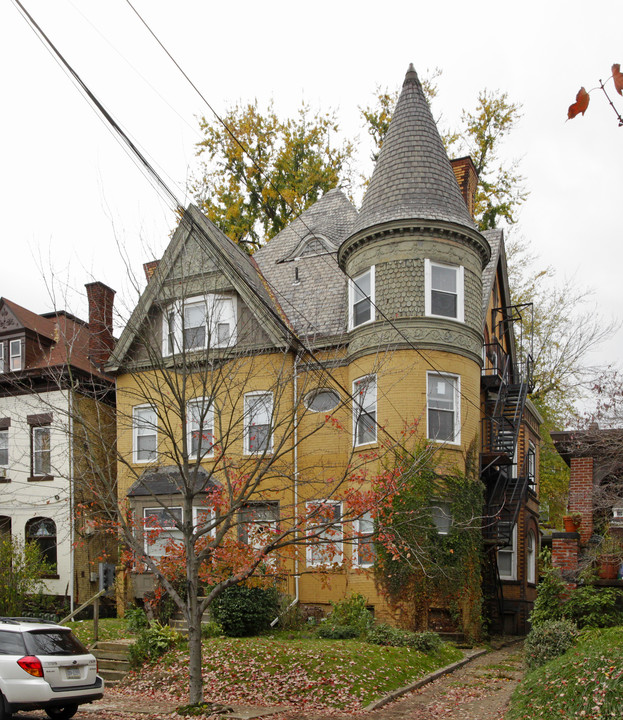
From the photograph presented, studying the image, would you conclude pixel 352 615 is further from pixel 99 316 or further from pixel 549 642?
pixel 99 316

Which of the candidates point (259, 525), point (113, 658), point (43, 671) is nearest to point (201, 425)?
point (43, 671)

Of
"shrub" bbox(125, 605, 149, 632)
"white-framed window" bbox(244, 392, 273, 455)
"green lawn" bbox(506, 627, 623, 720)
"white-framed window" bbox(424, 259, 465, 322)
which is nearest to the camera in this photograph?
"green lawn" bbox(506, 627, 623, 720)

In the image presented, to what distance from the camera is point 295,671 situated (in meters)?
14.6

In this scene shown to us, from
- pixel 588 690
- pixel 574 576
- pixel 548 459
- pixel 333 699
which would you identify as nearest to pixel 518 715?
pixel 588 690

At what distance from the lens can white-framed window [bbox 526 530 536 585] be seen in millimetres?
25428

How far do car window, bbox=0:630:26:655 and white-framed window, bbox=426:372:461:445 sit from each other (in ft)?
36.5

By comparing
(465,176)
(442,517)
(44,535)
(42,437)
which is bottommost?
(44,535)

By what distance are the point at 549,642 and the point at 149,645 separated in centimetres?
841

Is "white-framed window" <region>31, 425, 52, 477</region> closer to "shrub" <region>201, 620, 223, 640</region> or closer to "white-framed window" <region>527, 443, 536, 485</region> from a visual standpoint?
"shrub" <region>201, 620, 223, 640</region>

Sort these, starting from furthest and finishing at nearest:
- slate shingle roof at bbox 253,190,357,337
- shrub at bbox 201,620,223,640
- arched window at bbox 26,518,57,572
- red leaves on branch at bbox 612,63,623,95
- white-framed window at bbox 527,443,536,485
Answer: white-framed window at bbox 527,443,536,485 → arched window at bbox 26,518,57,572 → slate shingle roof at bbox 253,190,357,337 → shrub at bbox 201,620,223,640 → red leaves on branch at bbox 612,63,623,95

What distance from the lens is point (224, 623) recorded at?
17.9m

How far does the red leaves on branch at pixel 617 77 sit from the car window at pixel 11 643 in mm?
11551

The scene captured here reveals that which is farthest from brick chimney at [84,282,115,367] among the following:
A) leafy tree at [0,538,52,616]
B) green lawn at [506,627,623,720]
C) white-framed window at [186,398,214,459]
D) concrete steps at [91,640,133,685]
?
green lawn at [506,627,623,720]

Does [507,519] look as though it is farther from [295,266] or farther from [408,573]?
[295,266]
